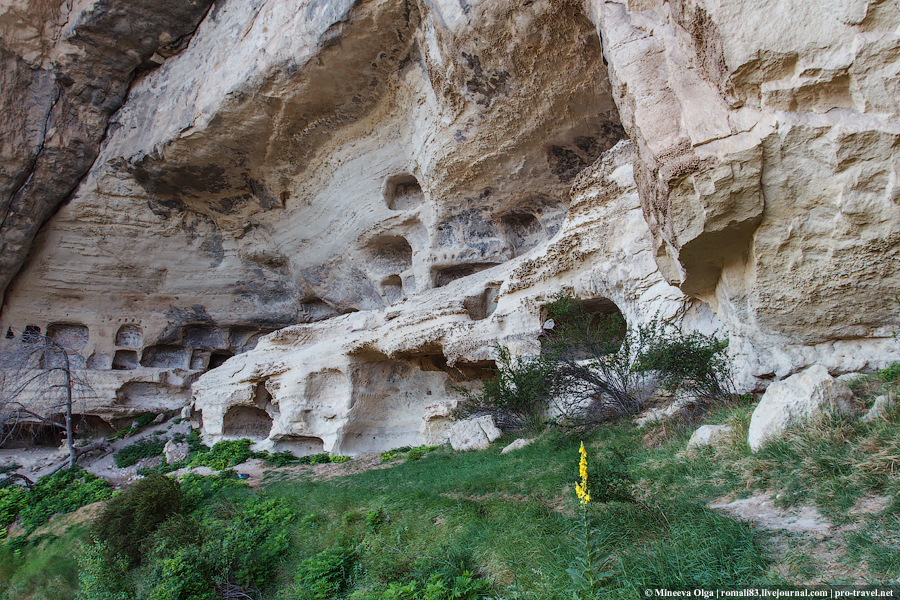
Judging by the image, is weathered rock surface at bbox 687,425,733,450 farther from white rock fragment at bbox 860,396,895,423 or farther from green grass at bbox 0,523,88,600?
green grass at bbox 0,523,88,600

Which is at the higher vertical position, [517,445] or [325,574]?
[517,445]

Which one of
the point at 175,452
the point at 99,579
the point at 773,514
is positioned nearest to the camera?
the point at 773,514

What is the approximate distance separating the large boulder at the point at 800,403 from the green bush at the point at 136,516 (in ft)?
22.7

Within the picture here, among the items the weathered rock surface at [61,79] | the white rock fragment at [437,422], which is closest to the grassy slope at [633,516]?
the white rock fragment at [437,422]

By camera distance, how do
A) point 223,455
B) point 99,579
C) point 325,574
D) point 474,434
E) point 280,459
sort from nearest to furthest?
point 325,574, point 99,579, point 474,434, point 280,459, point 223,455

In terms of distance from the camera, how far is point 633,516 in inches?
120

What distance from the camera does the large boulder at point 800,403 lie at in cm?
317

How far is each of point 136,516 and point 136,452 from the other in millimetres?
9591

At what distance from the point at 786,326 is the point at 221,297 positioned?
18970 mm

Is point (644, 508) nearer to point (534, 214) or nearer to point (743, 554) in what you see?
point (743, 554)

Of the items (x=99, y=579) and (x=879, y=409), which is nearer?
(x=879, y=409)

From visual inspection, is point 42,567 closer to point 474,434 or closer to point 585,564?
point 474,434

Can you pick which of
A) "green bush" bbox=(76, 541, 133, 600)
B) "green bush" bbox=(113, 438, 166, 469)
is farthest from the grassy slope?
"green bush" bbox=(113, 438, 166, 469)

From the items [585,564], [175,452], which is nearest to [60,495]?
[175,452]
